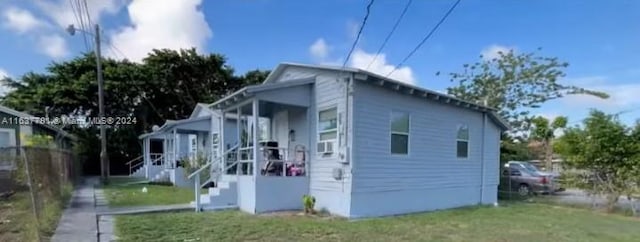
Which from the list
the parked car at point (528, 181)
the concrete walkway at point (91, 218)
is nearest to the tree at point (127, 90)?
the concrete walkway at point (91, 218)

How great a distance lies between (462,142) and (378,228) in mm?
5600

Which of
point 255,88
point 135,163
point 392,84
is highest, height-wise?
point 392,84

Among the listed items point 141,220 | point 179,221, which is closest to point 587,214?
point 179,221

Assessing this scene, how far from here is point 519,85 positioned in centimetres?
2169

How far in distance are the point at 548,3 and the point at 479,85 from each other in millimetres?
12125

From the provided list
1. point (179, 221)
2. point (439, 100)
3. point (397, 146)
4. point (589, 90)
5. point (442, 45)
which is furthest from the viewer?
point (589, 90)

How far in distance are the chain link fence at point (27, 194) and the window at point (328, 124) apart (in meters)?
5.72

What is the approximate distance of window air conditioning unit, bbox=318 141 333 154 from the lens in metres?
9.78

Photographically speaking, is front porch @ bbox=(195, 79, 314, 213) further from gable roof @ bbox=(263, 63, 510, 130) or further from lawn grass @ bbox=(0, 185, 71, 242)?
lawn grass @ bbox=(0, 185, 71, 242)

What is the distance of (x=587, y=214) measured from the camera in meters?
10.7

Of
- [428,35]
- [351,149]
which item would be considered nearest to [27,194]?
[351,149]

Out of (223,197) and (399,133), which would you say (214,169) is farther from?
(399,133)

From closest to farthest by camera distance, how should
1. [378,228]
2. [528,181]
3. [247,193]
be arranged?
[378,228] → [247,193] → [528,181]

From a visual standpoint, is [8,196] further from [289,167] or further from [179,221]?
[289,167]
